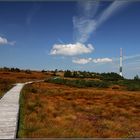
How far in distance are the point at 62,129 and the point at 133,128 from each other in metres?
A: 4.03

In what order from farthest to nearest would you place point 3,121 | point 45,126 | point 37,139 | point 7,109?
1. point 7,109
2. point 45,126
3. point 3,121
4. point 37,139

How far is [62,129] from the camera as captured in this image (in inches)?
562

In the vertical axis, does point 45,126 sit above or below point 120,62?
below

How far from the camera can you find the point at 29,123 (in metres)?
15.1

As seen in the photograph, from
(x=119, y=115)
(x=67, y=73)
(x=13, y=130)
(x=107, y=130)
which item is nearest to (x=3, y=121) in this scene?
(x=13, y=130)

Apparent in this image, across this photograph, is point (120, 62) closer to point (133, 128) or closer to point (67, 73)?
point (67, 73)

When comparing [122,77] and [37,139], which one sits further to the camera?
[122,77]

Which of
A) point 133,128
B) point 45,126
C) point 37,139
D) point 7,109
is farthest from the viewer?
point 7,109

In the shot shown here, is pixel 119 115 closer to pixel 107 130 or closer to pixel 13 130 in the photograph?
Answer: pixel 107 130

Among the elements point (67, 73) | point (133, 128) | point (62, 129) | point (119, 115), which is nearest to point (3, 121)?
point (62, 129)

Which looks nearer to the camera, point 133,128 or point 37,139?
point 37,139

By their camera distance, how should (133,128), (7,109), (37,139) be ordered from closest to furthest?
(37,139) < (133,128) < (7,109)

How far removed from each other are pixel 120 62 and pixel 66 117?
5686 cm

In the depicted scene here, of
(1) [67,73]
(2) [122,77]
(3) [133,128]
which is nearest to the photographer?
(3) [133,128]
